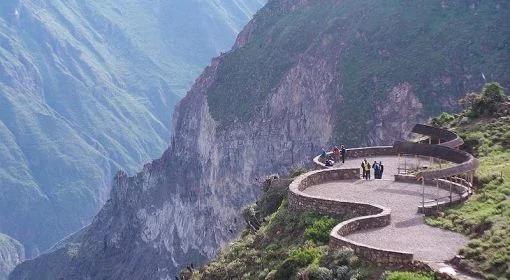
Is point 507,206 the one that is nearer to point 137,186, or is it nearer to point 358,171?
point 358,171

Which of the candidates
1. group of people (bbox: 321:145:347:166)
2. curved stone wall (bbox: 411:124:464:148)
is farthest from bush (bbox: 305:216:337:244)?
group of people (bbox: 321:145:347:166)

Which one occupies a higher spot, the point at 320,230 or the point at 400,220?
the point at 320,230

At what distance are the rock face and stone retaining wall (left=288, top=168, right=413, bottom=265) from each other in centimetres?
6017

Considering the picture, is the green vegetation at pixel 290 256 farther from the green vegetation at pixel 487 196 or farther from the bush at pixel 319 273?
the green vegetation at pixel 487 196

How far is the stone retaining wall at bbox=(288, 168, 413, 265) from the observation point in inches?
847

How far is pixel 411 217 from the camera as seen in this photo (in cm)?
2791

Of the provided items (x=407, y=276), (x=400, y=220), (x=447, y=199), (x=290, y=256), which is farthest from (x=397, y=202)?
(x=407, y=276)

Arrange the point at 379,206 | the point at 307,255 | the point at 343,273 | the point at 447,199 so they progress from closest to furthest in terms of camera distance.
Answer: the point at 343,273 < the point at 307,255 < the point at 379,206 < the point at 447,199

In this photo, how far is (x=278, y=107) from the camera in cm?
12938

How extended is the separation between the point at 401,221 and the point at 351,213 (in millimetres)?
1782

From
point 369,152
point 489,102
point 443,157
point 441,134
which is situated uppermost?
point 489,102

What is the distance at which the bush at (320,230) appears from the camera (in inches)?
998

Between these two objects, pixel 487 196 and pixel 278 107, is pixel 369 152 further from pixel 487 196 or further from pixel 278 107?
pixel 278 107

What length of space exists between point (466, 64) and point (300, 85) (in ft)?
99.9
